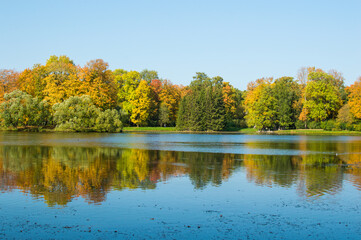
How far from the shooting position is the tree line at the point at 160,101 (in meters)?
83.1

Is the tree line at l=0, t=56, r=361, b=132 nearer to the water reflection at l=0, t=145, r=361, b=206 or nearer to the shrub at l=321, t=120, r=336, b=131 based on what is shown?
the shrub at l=321, t=120, r=336, b=131

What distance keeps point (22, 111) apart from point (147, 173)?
222 ft

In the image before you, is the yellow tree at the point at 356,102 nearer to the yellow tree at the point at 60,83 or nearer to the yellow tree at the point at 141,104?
the yellow tree at the point at 141,104

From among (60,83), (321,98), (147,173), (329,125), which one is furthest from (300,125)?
(147,173)

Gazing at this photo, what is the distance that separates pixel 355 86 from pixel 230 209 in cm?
8610

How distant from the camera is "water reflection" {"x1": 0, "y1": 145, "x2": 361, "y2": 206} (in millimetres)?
18406

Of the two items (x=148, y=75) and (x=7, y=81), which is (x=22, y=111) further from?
(x=148, y=75)

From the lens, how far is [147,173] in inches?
→ 937

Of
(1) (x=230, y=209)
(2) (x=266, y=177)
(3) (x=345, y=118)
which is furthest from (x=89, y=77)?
(1) (x=230, y=209)

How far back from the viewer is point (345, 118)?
89188mm

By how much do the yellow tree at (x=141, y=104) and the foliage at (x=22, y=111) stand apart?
24.8m

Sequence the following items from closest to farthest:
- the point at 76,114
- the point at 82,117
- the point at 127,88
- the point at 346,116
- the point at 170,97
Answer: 1. the point at 76,114
2. the point at 82,117
3. the point at 346,116
4. the point at 127,88
5. the point at 170,97

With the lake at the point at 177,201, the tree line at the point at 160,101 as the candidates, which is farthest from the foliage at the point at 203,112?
the lake at the point at 177,201

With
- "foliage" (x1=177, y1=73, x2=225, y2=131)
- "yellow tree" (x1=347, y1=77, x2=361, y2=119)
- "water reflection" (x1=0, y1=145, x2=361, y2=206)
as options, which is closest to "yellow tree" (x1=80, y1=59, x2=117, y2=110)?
"foliage" (x1=177, y1=73, x2=225, y2=131)
